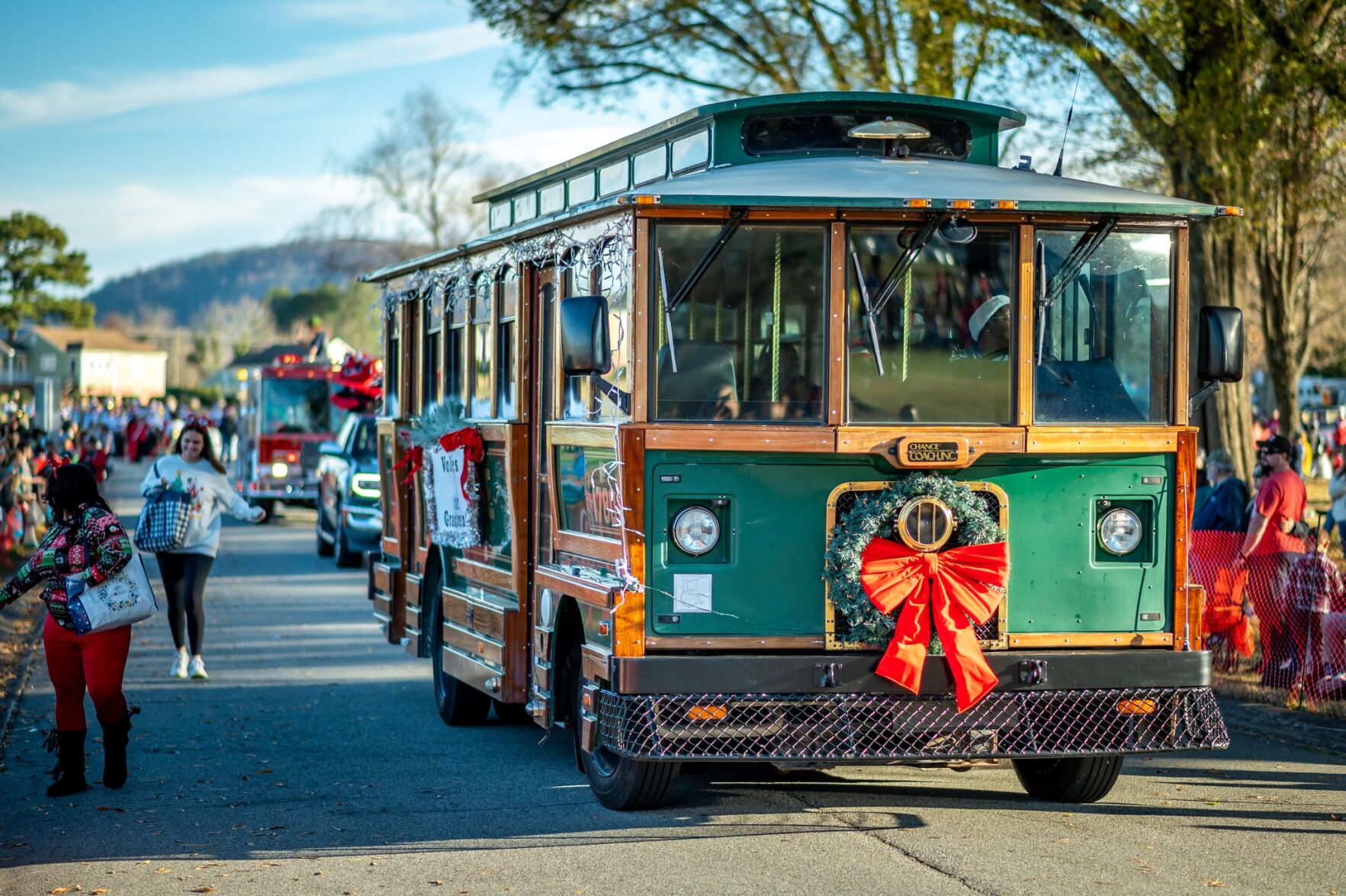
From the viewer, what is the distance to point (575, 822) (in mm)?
8023

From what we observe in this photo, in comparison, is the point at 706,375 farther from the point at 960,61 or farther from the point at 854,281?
the point at 960,61

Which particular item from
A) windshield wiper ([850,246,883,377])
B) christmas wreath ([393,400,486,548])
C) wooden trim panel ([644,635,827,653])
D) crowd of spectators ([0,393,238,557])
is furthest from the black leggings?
windshield wiper ([850,246,883,377])

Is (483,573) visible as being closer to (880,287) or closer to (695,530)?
(695,530)

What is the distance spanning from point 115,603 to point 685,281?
354 centimetres

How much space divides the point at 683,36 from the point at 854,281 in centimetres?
1712

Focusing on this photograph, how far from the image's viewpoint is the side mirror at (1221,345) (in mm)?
7828

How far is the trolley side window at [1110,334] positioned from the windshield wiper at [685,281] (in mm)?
1449

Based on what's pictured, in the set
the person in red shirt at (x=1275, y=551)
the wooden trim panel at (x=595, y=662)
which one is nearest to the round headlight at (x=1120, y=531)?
the wooden trim panel at (x=595, y=662)

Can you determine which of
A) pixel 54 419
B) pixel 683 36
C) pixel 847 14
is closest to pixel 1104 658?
pixel 847 14

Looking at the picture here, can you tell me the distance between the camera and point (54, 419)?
112 feet

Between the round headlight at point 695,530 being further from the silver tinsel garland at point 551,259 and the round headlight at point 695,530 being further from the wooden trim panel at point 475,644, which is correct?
the wooden trim panel at point 475,644

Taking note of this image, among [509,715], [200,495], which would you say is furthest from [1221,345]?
[200,495]

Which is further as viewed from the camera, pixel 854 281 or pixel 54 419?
pixel 54 419

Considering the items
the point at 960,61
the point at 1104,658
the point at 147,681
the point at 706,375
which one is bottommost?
the point at 147,681
